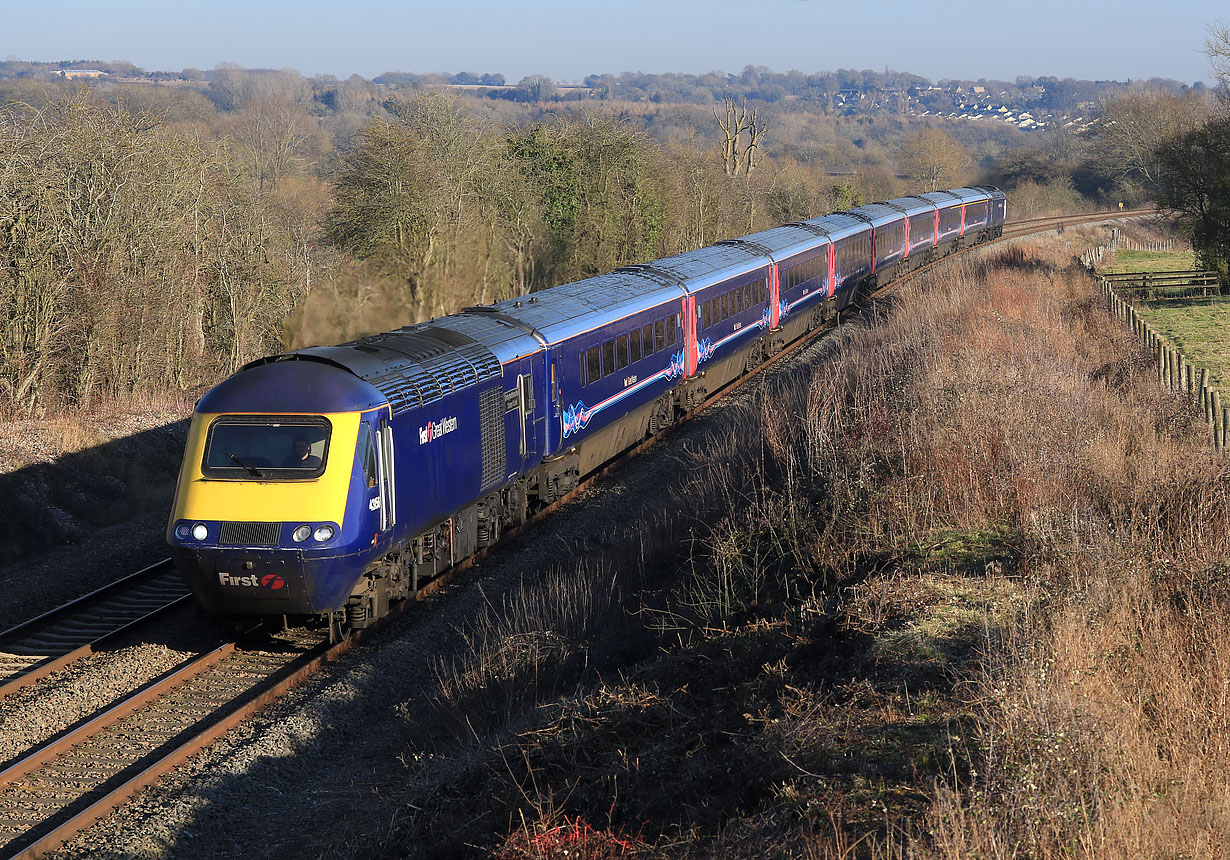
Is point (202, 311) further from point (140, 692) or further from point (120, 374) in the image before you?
point (140, 692)

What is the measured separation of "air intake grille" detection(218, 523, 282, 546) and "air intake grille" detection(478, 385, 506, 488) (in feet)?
12.2

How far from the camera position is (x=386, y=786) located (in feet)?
28.9

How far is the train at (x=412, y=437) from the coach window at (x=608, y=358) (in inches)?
2.0

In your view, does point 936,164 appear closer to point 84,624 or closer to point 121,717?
point 84,624

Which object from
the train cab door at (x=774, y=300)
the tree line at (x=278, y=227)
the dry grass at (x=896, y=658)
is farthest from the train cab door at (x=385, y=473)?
the train cab door at (x=774, y=300)

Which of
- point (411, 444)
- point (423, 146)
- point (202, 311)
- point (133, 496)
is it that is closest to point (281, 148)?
point (423, 146)

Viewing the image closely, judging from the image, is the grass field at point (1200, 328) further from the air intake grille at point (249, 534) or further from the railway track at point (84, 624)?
the railway track at point (84, 624)

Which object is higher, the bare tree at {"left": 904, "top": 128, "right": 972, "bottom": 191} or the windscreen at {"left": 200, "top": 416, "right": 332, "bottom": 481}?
the bare tree at {"left": 904, "top": 128, "right": 972, "bottom": 191}

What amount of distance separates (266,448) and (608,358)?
8.01m

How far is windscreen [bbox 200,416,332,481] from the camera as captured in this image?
10961 mm

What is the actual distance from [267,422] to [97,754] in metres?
3.49

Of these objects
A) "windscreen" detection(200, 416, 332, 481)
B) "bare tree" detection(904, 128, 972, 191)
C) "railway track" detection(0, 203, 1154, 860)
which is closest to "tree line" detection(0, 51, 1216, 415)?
"railway track" detection(0, 203, 1154, 860)

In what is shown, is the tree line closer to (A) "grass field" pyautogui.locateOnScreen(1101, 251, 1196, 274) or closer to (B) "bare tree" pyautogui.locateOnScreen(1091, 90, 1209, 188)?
(A) "grass field" pyautogui.locateOnScreen(1101, 251, 1196, 274)

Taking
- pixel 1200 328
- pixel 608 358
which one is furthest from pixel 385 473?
pixel 1200 328
